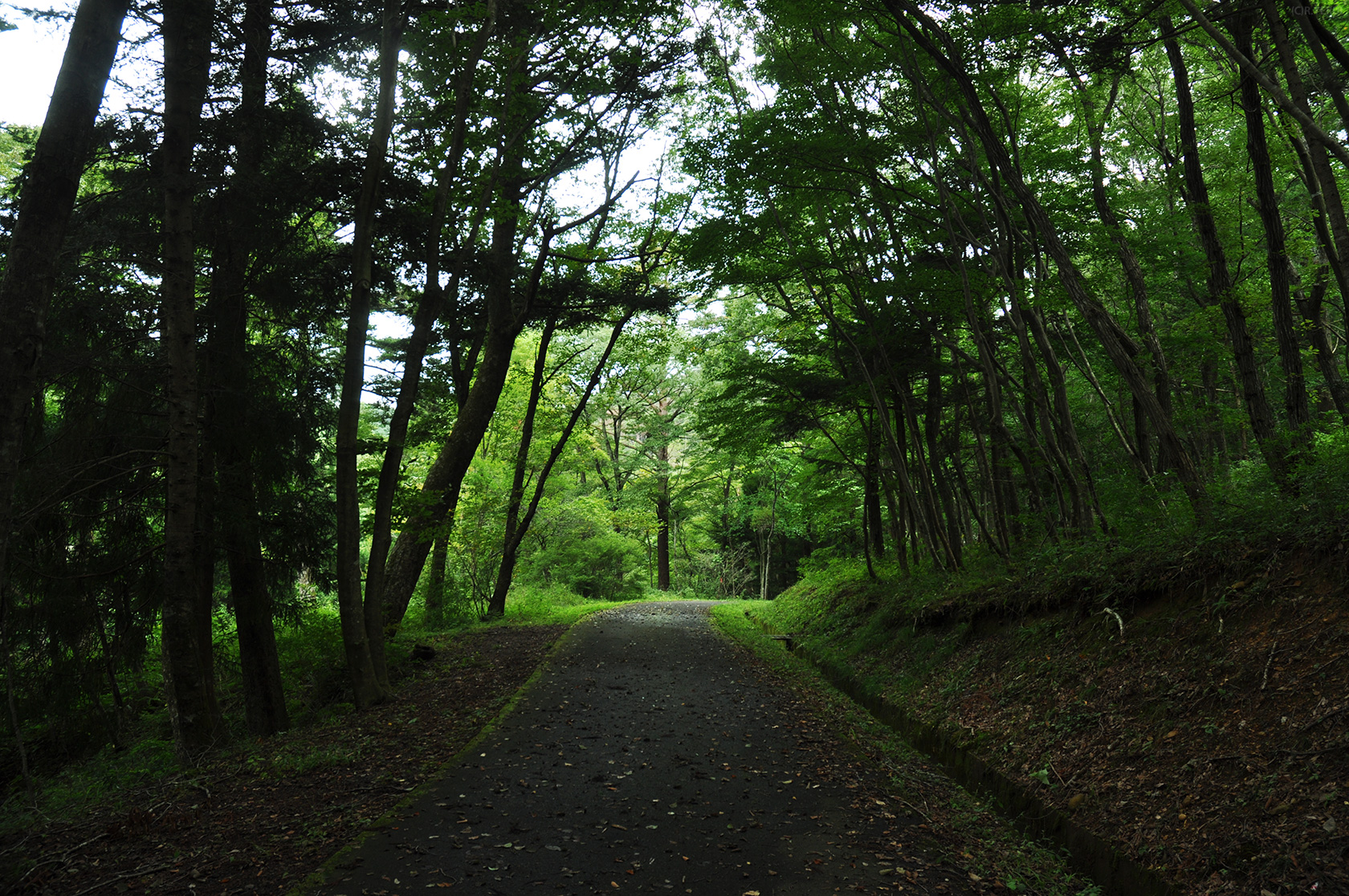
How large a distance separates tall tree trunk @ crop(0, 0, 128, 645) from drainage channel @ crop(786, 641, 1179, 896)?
20.6ft

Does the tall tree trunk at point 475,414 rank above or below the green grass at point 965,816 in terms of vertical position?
above

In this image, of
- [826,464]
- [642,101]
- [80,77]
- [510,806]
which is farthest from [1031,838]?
[642,101]

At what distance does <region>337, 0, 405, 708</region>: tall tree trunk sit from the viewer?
718 centimetres

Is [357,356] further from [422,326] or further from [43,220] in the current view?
[43,220]

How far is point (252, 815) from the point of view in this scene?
14.9 ft

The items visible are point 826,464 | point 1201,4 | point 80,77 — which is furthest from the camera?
point 826,464

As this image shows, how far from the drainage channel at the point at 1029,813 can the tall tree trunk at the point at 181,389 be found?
6512 mm

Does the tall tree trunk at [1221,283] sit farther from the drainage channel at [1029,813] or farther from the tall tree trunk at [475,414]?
the tall tree trunk at [475,414]

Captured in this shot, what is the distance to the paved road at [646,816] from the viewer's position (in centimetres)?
385

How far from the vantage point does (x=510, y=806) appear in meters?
4.85

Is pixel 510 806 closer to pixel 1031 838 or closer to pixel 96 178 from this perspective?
pixel 1031 838

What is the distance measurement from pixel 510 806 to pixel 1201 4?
1057 centimetres

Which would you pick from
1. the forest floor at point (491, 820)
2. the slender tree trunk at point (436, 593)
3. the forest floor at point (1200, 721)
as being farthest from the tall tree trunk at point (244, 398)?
the forest floor at point (1200, 721)

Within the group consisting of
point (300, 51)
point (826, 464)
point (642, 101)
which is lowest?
point (826, 464)
